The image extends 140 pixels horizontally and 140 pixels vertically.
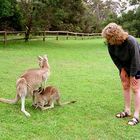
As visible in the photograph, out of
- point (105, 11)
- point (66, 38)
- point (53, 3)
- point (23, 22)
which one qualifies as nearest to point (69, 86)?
point (53, 3)

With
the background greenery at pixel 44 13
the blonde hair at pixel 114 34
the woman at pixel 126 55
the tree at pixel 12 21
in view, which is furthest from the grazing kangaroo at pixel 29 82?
the tree at pixel 12 21

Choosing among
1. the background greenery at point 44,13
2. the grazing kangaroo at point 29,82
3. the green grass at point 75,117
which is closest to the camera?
the green grass at point 75,117

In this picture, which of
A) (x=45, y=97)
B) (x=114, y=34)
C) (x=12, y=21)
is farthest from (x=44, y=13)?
(x=114, y=34)

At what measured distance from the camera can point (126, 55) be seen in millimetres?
6348

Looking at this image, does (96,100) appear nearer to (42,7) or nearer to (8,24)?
(42,7)

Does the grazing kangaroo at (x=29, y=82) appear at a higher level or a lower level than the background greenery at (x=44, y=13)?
lower

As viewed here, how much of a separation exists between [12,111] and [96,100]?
208 cm

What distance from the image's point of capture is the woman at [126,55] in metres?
6.12

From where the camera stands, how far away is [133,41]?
625 centimetres

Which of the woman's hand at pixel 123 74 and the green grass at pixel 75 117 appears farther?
the woman's hand at pixel 123 74

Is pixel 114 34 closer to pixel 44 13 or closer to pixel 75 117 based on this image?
pixel 75 117

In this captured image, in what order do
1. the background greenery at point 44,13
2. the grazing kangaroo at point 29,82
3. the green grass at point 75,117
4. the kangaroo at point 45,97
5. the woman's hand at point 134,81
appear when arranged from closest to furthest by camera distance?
the green grass at point 75,117
the woman's hand at point 134,81
the grazing kangaroo at point 29,82
the kangaroo at point 45,97
the background greenery at point 44,13

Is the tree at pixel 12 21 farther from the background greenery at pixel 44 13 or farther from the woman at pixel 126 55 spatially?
the woman at pixel 126 55

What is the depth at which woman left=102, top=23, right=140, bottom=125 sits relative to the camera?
241 inches
